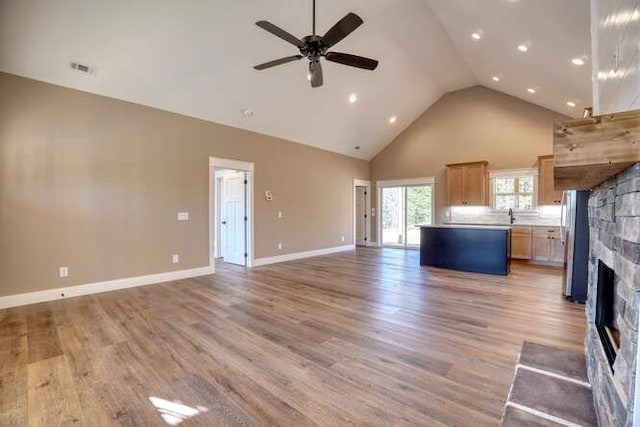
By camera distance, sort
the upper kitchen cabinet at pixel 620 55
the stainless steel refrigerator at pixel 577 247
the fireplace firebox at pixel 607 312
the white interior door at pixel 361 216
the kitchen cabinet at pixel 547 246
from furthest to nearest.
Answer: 1. the white interior door at pixel 361 216
2. the kitchen cabinet at pixel 547 246
3. the stainless steel refrigerator at pixel 577 247
4. the fireplace firebox at pixel 607 312
5. the upper kitchen cabinet at pixel 620 55

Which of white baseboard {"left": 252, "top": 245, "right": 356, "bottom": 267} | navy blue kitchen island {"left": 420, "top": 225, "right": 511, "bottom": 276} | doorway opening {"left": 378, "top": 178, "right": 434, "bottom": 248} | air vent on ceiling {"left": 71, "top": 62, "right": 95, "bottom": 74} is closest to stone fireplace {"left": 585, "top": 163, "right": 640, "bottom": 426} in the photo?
navy blue kitchen island {"left": 420, "top": 225, "right": 511, "bottom": 276}

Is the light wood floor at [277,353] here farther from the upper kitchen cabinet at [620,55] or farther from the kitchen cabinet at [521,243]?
the kitchen cabinet at [521,243]

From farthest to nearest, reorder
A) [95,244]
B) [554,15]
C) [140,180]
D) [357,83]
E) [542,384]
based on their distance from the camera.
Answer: [357,83], [140,180], [95,244], [554,15], [542,384]

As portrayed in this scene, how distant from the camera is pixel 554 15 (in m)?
3.45

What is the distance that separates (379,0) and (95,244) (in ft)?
18.7

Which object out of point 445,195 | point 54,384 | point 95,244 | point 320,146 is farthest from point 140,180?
point 445,195

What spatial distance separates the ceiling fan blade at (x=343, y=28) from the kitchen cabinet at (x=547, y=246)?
6.40m

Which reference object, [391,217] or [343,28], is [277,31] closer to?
[343,28]

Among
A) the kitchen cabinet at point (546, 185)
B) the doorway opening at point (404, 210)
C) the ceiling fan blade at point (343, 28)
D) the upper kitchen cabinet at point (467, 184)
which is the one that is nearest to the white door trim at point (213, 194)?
the ceiling fan blade at point (343, 28)

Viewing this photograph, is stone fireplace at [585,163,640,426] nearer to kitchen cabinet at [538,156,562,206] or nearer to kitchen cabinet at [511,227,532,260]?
kitchen cabinet at [511,227,532,260]

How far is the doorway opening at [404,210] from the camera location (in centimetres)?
901

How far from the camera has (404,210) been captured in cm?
947

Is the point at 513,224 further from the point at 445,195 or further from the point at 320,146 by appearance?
the point at 320,146

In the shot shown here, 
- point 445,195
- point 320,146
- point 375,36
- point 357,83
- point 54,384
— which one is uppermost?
point 375,36
